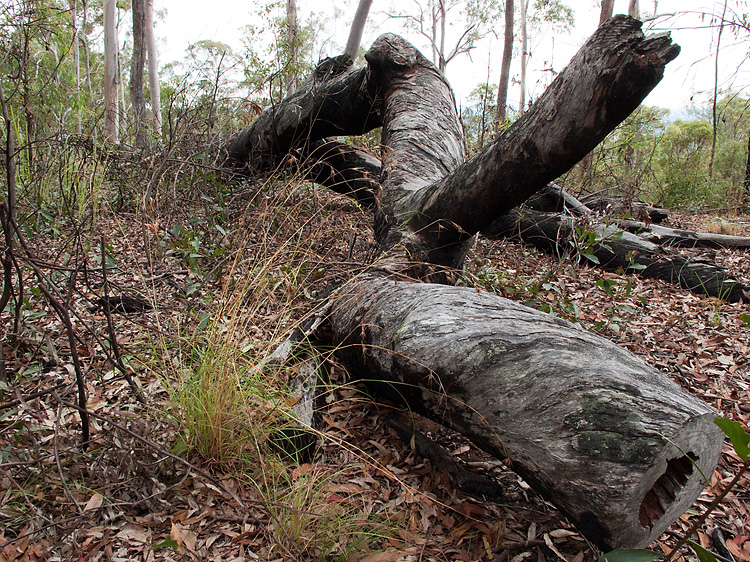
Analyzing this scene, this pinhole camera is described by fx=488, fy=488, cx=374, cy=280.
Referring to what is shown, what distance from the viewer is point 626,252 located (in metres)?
4.03

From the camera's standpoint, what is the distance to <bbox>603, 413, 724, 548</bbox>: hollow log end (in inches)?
48.4

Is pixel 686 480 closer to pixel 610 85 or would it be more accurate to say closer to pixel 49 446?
pixel 610 85

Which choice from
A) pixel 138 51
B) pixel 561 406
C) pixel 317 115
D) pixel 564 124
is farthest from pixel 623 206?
pixel 138 51

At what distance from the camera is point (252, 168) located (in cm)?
431

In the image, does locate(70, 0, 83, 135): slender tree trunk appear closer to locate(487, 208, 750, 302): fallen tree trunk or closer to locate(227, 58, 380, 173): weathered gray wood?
locate(227, 58, 380, 173): weathered gray wood

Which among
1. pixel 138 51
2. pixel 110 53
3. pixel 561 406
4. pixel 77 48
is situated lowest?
pixel 561 406

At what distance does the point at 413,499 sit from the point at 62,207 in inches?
118

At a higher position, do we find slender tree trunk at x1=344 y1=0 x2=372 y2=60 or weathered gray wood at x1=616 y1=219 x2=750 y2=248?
slender tree trunk at x1=344 y1=0 x2=372 y2=60

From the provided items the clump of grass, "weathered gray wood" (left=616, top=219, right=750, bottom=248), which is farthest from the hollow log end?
"weathered gray wood" (left=616, top=219, right=750, bottom=248)

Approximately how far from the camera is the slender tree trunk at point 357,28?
10.4 m

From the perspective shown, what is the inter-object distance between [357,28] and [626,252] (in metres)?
8.65

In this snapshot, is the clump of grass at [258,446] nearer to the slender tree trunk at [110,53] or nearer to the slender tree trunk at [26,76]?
the slender tree trunk at [26,76]

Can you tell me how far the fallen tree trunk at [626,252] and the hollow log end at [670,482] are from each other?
1.95 metres

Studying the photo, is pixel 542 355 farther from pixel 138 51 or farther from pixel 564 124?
pixel 138 51
